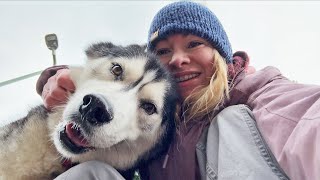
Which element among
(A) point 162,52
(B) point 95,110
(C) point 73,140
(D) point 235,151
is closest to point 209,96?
(D) point 235,151

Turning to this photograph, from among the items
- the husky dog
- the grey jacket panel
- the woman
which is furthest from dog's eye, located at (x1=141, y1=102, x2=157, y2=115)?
the grey jacket panel

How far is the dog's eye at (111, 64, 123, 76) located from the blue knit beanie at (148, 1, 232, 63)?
0.50 m

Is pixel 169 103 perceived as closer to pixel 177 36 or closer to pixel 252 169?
pixel 177 36

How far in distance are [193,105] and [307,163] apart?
0.98 meters

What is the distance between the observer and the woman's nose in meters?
2.34

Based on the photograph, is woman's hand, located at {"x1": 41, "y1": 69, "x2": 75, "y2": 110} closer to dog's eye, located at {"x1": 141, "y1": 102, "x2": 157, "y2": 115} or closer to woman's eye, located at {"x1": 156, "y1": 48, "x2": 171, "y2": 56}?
dog's eye, located at {"x1": 141, "y1": 102, "x2": 157, "y2": 115}

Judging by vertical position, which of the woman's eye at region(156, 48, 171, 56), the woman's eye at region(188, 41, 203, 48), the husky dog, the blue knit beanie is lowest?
the husky dog

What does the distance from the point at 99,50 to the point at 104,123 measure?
0.93m

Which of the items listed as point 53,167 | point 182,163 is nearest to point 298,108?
point 182,163

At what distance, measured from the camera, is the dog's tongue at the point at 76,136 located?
5.83ft

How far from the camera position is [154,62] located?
89.5 inches

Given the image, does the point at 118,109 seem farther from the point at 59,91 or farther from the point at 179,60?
the point at 179,60

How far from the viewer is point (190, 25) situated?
2.45 metres

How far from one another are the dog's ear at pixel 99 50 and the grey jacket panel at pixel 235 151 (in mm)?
955
